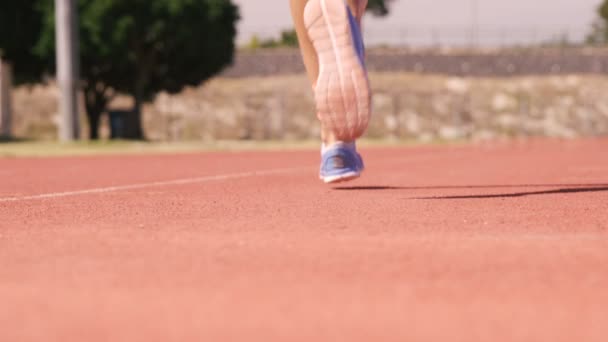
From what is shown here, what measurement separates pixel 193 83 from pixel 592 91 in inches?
858

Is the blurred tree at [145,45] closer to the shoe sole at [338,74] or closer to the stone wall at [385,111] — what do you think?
the stone wall at [385,111]

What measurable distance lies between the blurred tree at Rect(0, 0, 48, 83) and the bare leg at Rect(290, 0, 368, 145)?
23.1m

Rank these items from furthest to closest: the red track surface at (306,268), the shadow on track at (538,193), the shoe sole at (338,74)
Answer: the shadow on track at (538,193) → the shoe sole at (338,74) → the red track surface at (306,268)

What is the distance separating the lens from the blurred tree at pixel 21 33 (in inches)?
1092

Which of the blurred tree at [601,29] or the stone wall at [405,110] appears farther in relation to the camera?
the blurred tree at [601,29]

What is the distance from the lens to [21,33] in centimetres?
2795

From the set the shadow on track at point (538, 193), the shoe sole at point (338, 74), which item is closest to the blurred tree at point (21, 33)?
the shadow on track at point (538, 193)

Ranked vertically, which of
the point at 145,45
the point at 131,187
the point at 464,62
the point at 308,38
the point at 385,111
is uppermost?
the point at 308,38

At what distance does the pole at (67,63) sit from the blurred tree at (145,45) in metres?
6.36

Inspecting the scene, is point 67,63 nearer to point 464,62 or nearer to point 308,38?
point 308,38

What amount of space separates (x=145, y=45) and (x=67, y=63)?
8.53 meters

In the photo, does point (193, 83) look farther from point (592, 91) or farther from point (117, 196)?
point (117, 196)

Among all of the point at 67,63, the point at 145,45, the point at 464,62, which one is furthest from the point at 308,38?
the point at 464,62

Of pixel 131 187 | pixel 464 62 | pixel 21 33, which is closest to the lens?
pixel 131 187
